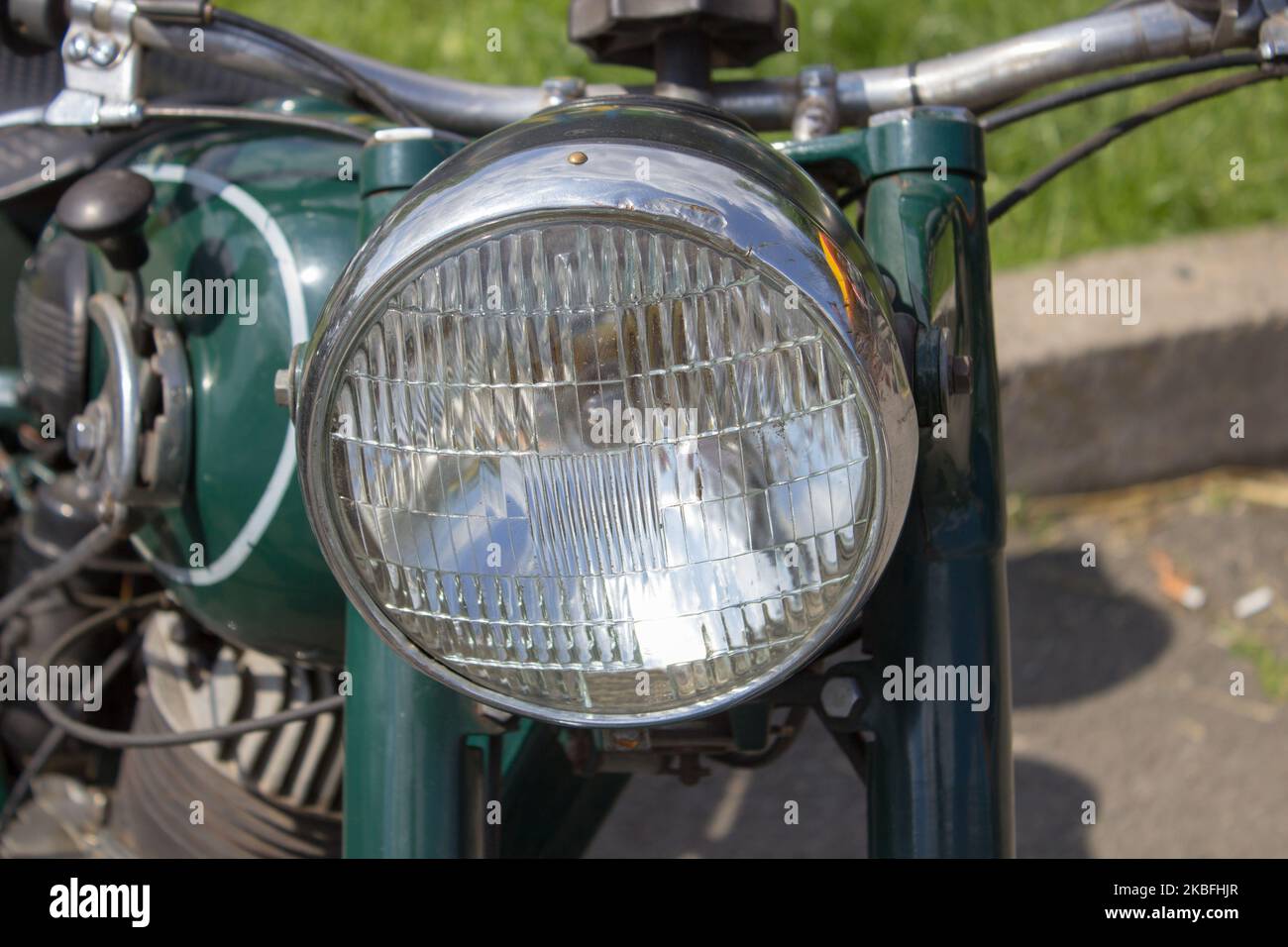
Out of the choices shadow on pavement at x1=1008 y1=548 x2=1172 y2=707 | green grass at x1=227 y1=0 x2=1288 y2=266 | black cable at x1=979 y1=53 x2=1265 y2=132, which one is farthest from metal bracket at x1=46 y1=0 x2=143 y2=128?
green grass at x1=227 y1=0 x2=1288 y2=266

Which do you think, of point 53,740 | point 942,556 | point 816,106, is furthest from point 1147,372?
point 53,740

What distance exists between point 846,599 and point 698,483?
104 millimetres

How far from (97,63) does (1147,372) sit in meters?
2.20

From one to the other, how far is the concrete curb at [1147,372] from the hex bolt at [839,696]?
1885mm

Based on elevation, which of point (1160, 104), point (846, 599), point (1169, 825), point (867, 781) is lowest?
point (1169, 825)

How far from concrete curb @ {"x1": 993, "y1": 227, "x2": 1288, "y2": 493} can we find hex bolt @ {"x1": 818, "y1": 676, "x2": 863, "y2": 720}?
1.89 m

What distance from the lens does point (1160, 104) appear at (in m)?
1.11

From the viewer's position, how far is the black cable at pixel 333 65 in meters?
1.11

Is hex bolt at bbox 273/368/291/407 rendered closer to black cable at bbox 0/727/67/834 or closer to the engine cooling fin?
the engine cooling fin

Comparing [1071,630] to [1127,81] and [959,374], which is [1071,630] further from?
[959,374]

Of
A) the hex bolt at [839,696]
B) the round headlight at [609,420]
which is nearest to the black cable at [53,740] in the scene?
the round headlight at [609,420]
